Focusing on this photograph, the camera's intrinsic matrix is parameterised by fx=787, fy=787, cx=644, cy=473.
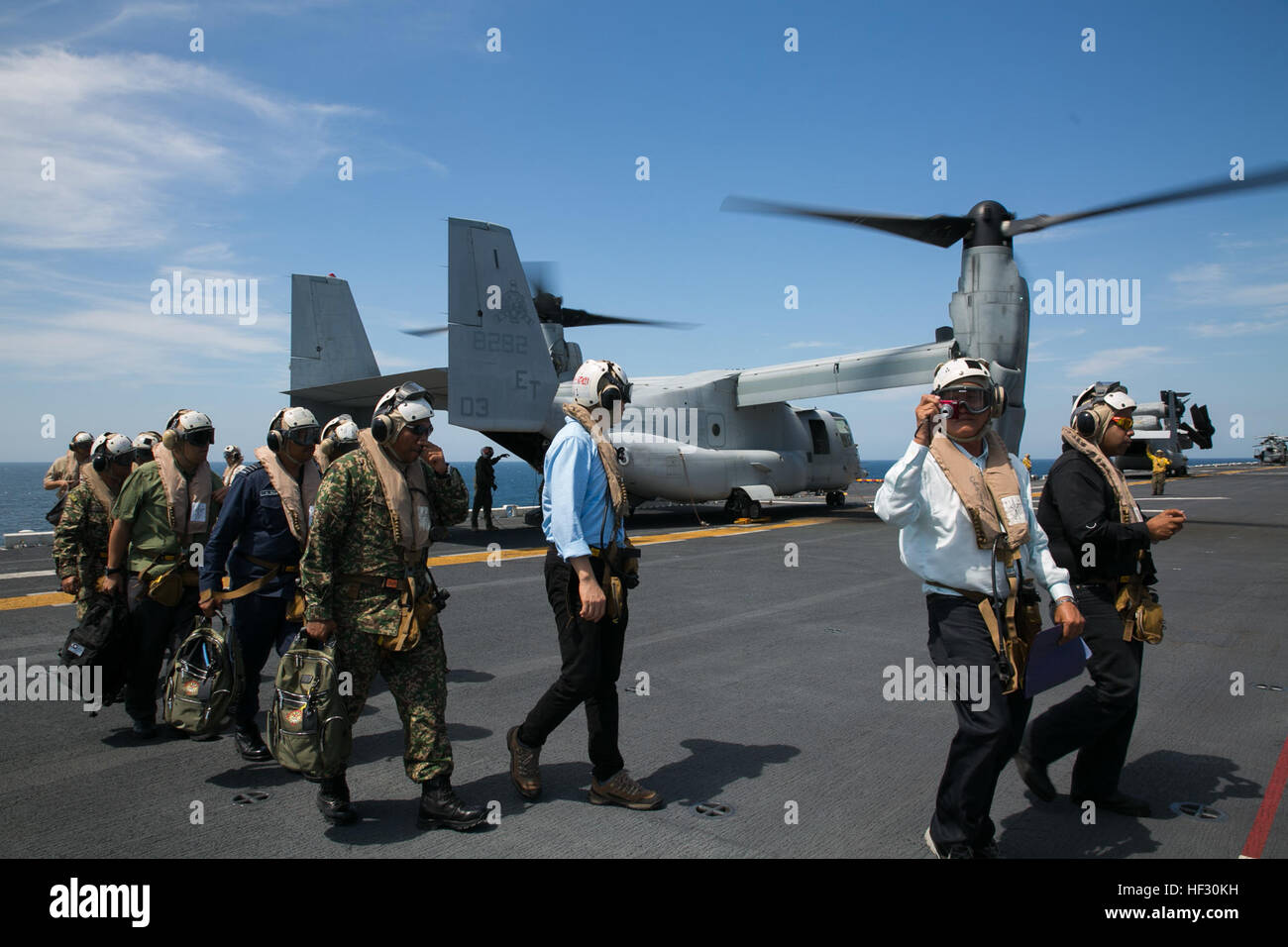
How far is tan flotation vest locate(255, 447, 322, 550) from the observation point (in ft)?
15.2

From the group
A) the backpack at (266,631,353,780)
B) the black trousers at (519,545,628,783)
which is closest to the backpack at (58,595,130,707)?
the backpack at (266,631,353,780)

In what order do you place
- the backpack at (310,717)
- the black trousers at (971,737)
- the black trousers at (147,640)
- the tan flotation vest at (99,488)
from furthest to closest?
the tan flotation vest at (99,488), the black trousers at (147,640), the backpack at (310,717), the black trousers at (971,737)

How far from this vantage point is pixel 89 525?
5.43 meters

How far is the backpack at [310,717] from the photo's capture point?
3.52m

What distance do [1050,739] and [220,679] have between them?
4.33 m

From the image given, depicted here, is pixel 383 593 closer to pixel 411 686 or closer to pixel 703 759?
pixel 411 686

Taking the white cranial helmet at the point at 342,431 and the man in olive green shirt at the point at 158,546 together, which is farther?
the white cranial helmet at the point at 342,431

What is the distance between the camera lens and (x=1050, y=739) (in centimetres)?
383

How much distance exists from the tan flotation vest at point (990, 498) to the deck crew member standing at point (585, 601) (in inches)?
60.4

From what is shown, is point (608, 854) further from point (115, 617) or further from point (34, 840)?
point (115, 617)

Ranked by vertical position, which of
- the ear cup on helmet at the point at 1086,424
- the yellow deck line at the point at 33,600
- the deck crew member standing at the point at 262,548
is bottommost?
the yellow deck line at the point at 33,600

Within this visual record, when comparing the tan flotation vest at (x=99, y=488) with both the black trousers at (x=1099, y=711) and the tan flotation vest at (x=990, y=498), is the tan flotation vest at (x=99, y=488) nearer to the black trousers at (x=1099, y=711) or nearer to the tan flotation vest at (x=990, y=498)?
the tan flotation vest at (x=990, y=498)

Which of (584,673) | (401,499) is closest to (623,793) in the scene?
(584,673)
